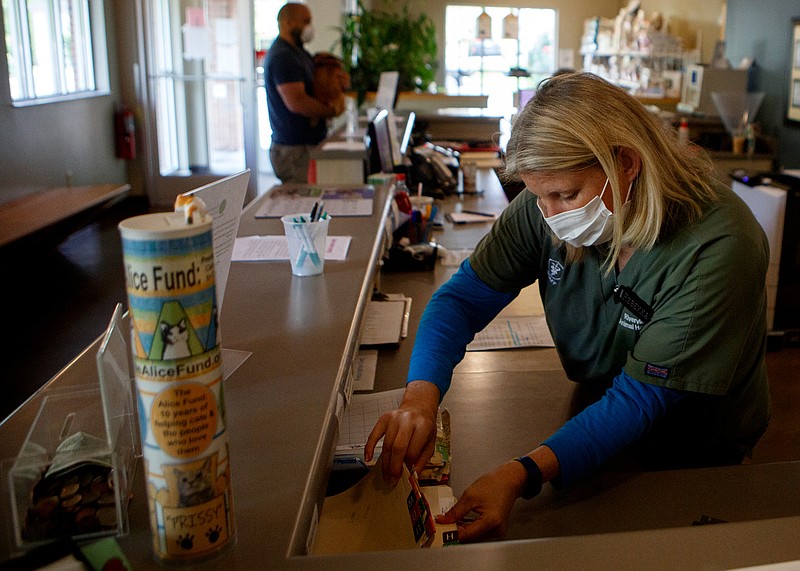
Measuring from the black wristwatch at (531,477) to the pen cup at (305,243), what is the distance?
0.75 metres

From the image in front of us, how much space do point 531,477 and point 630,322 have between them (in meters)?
0.37

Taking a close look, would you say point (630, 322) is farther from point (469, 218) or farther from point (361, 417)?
point (469, 218)

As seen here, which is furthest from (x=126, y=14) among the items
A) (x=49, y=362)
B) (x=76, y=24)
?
(x=49, y=362)

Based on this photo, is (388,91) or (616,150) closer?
(616,150)

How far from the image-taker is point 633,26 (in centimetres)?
1116

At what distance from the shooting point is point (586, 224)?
4.38 feet

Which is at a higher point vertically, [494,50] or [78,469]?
[494,50]

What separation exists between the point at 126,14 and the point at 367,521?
707 centimetres

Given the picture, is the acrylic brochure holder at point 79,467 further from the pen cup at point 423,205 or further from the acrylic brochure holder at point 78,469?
the pen cup at point 423,205

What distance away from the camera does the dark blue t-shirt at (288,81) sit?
493 cm

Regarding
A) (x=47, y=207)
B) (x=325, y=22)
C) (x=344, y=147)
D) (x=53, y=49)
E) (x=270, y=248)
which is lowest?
(x=47, y=207)

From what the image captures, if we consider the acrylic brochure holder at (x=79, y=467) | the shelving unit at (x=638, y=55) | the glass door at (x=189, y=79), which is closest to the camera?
the acrylic brochure holder at (x=79, y=467)

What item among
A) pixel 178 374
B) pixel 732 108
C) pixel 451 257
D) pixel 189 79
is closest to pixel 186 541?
pixel 178 374

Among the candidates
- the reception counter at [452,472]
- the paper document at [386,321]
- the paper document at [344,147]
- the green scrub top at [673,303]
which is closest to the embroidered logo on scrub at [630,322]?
the green scrub top at [673,303]
